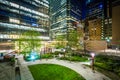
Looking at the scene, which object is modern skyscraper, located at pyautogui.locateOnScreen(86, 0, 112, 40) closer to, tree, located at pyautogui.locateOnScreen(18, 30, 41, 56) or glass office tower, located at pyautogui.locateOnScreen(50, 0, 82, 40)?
glass office tower, located at pyautogui.locateOnScreen(50, 0, 82, 40)

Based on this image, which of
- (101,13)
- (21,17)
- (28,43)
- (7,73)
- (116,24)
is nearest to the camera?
(7,73)

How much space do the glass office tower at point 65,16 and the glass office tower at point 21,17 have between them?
45441 mm

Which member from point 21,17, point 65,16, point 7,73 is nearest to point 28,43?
point 7,73

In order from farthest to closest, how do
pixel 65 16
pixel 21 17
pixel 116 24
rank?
pixel 65 16 < pixel 116 24 < pixel 21 17

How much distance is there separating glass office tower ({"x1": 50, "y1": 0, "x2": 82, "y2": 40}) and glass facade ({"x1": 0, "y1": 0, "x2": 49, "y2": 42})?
45441 millimetres

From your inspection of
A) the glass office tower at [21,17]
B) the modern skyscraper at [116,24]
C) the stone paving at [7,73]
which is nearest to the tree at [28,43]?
the stone paving at [7,73]

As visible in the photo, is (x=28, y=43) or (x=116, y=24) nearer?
(x=28, y=43)

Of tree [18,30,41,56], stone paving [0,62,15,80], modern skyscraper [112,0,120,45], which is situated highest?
modern skyscraper [112,0,120,45]

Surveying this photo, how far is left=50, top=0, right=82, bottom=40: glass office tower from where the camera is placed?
121 metres

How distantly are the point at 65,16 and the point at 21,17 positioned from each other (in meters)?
69.4

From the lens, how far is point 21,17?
192 ft

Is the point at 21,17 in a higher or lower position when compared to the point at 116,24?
higher

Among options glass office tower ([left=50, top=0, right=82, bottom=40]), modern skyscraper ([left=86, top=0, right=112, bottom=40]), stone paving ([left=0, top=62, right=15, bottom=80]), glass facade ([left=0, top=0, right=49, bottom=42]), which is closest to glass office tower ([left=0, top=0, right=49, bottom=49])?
glass facade ([left=0, top=0, right=49, bottom=42])

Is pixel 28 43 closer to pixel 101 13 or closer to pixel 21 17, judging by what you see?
pixel 21 17
